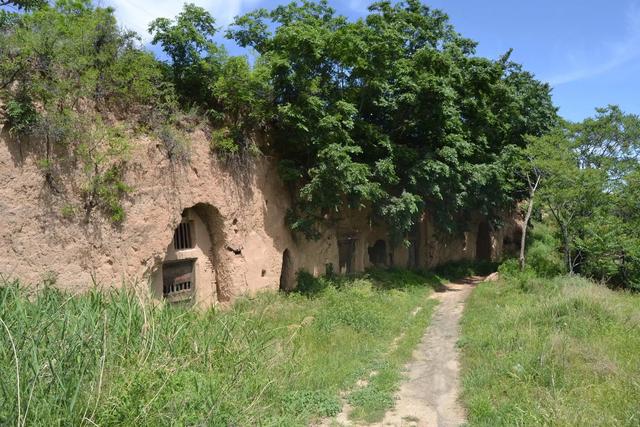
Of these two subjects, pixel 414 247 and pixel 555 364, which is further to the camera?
pixel 414 247

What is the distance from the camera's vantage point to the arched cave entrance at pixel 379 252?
2186 cm

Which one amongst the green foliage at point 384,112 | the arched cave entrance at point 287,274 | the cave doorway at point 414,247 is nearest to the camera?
the green foliage at point 384,112

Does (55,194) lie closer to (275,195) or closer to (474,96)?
(275,195)

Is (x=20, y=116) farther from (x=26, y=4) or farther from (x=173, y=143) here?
(x=26, y=4)

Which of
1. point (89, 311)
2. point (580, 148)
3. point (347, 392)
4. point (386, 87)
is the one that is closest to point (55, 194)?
point (89, 311)

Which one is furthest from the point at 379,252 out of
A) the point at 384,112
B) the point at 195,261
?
the point at 195,261

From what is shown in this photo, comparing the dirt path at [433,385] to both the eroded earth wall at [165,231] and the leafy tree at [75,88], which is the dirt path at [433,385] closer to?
the eroded earth wall at [165,231]

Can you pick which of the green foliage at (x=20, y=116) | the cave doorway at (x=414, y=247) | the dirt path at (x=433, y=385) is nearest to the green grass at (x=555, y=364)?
the dirt path at (x=433, y=385)

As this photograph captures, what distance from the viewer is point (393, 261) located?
22.4m

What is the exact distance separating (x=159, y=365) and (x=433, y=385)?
4.79m

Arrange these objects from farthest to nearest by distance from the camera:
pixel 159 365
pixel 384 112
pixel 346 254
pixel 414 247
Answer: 1. pixel 414 247
2. pixel 346 254
3. pixel 384 112
4. pixel 159 365

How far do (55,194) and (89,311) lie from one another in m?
4.50

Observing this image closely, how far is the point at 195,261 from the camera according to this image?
1313cm

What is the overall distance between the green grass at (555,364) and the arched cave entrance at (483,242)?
1608cm
